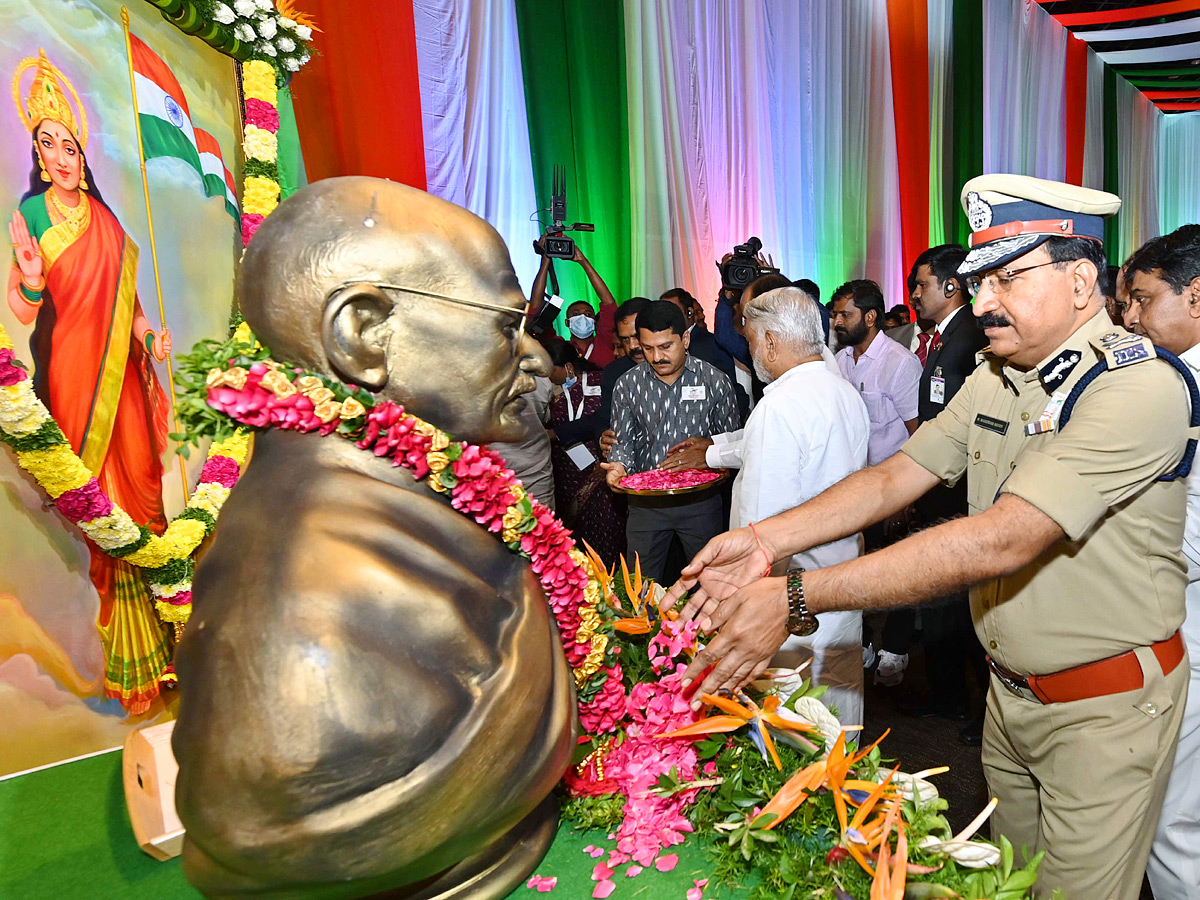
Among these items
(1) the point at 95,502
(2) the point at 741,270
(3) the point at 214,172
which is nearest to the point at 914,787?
(1) the point at 95,502

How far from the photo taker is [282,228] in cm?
127

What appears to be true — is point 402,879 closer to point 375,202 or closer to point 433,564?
point 433,564

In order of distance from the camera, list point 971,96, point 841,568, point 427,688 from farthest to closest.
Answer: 1. point 971,96
2. point 841,568
3. point 427,688

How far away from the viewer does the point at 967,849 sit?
4.40ft

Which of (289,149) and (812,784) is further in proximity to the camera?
(289,149)

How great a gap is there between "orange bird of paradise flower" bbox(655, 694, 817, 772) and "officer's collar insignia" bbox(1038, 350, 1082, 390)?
3.57 ft

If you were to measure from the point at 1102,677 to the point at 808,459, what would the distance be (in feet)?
5.27

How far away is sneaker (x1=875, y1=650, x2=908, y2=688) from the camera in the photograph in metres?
4.83

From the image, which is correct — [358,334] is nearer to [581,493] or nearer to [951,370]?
[951,370]

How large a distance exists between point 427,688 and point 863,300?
5.04m

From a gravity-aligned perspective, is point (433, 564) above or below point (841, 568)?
above

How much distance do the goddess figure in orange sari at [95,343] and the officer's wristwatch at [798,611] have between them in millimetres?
3226

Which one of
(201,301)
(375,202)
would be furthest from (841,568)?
(201,301)

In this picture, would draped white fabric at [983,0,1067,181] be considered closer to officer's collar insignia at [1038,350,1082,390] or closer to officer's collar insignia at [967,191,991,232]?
officer's collar insignia at [967,191,991,232]
